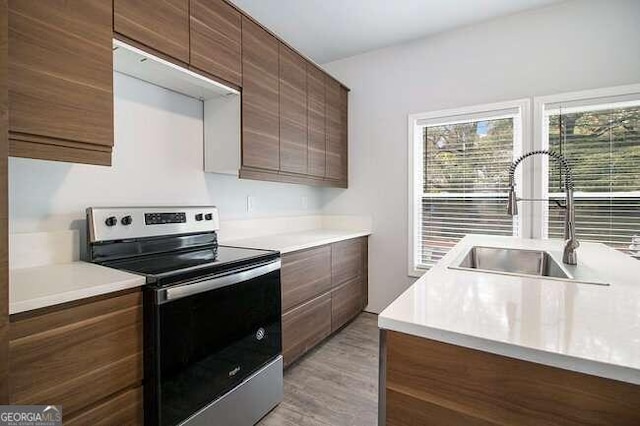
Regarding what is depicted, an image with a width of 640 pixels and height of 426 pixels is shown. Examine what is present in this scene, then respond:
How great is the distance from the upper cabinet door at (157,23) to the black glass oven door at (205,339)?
115 cm

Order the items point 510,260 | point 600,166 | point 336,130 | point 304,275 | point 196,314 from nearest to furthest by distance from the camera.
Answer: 1. point 196,314
2. point 510,260
3. point 304,275
4. point 600,166
5. point 336,130

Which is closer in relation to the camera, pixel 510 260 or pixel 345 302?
pixel 510 260

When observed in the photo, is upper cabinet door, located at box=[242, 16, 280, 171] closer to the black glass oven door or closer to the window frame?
the black glass oven door

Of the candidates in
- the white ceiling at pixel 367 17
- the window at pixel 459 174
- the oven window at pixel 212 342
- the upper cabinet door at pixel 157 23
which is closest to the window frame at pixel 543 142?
the window at pixel 459 174

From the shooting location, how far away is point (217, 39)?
5.91ft

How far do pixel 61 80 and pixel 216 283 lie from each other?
3.27 ft

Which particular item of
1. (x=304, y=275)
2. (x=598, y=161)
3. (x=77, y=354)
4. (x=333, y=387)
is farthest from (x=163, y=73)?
(x=598, y=161)

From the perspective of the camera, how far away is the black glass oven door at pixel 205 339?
1221 mm

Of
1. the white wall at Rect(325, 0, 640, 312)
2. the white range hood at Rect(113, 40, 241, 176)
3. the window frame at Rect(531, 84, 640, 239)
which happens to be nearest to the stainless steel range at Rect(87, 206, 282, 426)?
the white range hood at Rect(113, 40, 241, 176)

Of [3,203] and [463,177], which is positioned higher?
[463,177]

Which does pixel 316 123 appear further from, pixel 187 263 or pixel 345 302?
pixel 187 263

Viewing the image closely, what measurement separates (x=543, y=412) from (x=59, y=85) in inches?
69.7

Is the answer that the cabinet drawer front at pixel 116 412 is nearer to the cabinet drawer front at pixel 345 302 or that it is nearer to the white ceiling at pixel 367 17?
the cabinet drawer front at pixel 345 302

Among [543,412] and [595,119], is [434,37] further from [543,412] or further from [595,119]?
[543,412]
